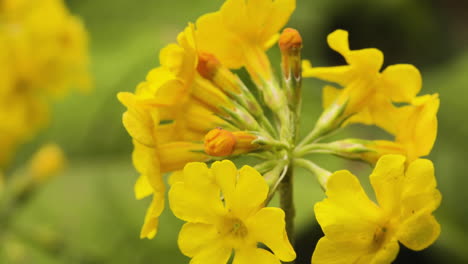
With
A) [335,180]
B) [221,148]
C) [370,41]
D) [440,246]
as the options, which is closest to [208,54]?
[221,148]

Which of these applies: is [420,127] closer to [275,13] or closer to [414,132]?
[414,132]

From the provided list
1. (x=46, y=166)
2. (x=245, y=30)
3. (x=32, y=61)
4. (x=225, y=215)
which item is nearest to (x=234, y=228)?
(x=225, y=215)

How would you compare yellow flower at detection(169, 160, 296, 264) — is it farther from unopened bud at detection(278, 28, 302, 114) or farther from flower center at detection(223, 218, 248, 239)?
unopened bud at detection(278, 28, 302, 114)

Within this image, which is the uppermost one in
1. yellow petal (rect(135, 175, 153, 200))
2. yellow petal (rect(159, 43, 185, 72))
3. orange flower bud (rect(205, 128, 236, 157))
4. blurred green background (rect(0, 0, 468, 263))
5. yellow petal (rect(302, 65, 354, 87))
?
yellow petal (rect(159, 43, 185, 72))

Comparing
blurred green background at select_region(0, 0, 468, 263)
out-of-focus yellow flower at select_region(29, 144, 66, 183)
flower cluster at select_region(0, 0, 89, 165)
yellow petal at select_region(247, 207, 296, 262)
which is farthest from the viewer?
blurred green background at select_region(0, 0, 468, 263)

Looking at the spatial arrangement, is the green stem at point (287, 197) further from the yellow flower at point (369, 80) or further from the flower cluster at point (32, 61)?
the flower cluster at point (32, 61)

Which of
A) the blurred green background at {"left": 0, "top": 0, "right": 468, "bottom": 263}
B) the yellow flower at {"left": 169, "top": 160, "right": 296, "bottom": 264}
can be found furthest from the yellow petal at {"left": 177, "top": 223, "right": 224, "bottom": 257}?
the blurred green background at {"left": 0, "top": 0, "right": 468, "bottom": 263}

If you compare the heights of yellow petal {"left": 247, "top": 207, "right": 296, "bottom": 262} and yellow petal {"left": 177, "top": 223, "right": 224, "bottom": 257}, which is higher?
yellow petal {"left": 247, "top": 207, "right": 296, "bottom": 262}
